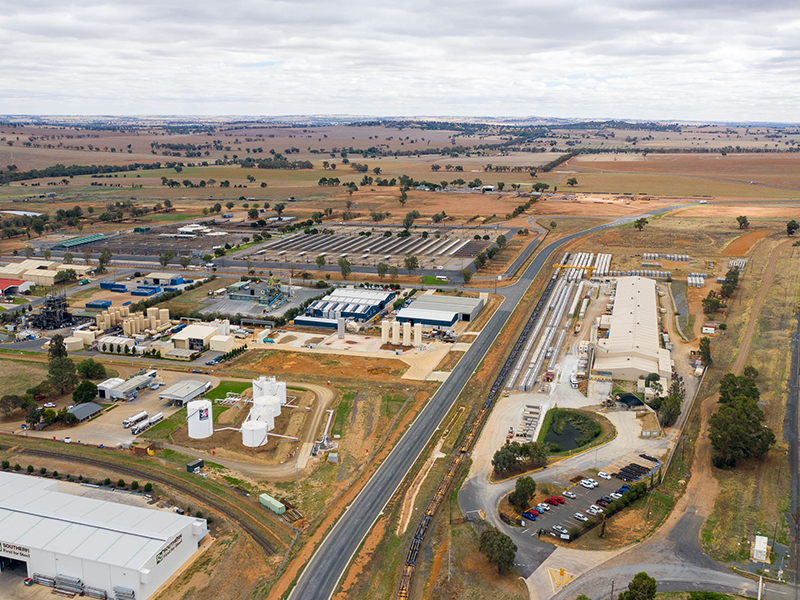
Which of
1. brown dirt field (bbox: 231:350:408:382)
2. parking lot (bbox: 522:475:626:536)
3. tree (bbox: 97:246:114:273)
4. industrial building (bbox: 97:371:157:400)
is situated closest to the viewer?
parking lot (bbox: 522:475:626:536)

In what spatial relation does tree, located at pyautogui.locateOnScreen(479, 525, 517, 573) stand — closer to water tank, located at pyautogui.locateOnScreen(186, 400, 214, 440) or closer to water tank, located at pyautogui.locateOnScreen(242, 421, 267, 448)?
water tank, located at pyautogui.locateOnScreen(242, 421, 267, 448)

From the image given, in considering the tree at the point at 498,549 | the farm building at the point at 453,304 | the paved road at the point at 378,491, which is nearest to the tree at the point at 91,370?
the paved road at the point at 378,491

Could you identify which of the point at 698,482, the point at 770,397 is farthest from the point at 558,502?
the point at 770,397

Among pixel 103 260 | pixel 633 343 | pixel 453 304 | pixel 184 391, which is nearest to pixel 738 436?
pixel 633 343

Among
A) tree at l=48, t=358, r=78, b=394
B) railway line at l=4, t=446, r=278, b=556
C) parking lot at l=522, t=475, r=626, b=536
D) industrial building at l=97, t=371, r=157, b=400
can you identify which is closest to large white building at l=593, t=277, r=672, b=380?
parking lot at l=522, t=475, r=626, b=536

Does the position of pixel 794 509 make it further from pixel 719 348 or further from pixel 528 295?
pixel 528 295
